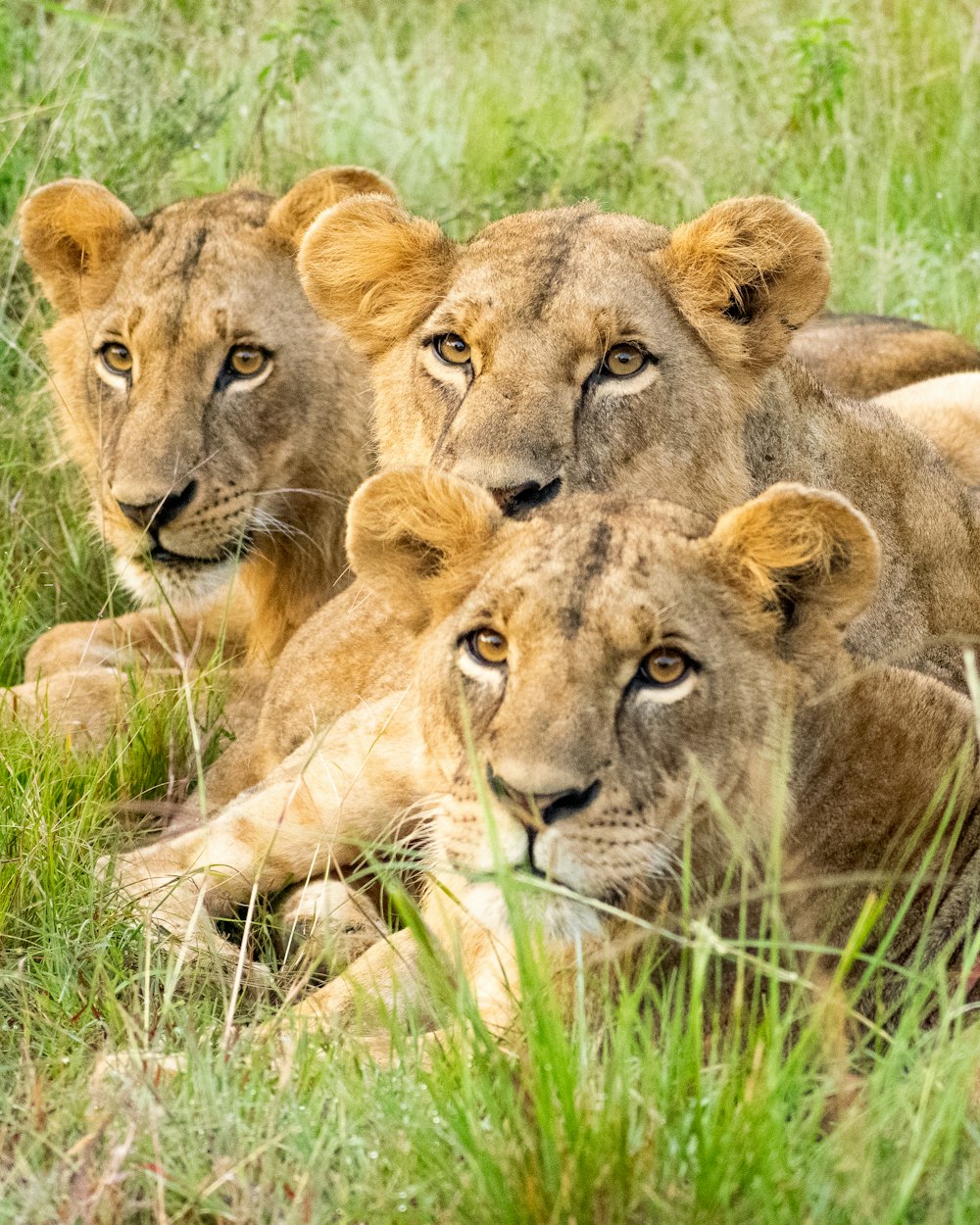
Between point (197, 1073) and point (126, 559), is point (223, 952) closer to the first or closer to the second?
point (197, 1073)

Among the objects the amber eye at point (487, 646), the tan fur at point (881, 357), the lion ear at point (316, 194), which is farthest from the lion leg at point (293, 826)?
the tan fur at point (881, 357)

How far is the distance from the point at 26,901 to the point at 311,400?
1.89m

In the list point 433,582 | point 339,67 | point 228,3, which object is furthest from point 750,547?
point 339,67

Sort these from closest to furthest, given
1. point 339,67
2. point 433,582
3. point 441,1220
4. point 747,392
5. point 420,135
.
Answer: point 441,1220
point 433,582
point 747,392
point 420,135
point 339,67

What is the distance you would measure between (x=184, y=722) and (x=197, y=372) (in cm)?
94

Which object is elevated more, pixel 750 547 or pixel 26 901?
pixel 750 547

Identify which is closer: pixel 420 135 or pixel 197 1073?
pixel 197 1073

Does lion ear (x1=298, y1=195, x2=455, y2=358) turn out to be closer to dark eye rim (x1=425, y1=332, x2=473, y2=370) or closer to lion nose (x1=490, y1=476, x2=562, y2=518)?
dark eye rim (x1=425, y1=332, x2=473, y2=370)

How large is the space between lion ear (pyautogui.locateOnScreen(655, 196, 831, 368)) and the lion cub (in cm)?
94

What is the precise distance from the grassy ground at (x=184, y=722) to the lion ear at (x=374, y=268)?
1.18 meters

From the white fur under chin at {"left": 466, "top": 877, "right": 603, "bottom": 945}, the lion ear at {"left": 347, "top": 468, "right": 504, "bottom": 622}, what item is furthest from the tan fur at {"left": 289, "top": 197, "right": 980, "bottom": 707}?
the white fur under chin at {"left": 466, "top": 877, "right": 603, "bottom": 945}

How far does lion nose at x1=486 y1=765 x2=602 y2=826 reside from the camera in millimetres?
2883

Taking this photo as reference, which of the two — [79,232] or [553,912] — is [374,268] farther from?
[553,912]

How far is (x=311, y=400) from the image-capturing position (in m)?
5.20
